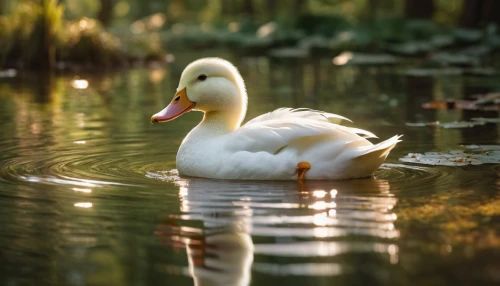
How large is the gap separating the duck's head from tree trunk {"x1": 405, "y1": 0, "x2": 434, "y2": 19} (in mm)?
26742

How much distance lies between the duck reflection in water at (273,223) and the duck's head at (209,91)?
75 centimetres

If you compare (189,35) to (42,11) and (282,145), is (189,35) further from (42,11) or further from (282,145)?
(282,145)

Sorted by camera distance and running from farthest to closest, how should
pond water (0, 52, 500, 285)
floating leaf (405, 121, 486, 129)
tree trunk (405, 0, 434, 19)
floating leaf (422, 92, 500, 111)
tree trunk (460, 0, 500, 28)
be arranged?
tree trunk (405, 0, 434, 19), tree trunk (460, 0, 500, 28), floating leaf (422, 92, 500, 111), floating leaf (405, 121, 486, 129), pond water (0, 52, 500, 285)

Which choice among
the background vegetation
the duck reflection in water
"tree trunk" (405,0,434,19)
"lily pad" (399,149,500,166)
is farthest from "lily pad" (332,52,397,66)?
the duck reflection in water

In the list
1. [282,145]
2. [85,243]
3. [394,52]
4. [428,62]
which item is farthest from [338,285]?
[394,52]

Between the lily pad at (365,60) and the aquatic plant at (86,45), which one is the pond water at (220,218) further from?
the lily pad at (365,60)

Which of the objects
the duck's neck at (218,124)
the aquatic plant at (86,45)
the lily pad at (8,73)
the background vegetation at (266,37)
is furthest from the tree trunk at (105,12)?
the duck's neck at (218,124)

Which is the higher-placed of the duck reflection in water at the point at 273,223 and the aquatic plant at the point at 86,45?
the aquatic plant at the point at 86,45

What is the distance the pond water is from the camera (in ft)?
15.2

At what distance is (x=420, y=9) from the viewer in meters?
34.0

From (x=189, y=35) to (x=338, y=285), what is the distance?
127 feet

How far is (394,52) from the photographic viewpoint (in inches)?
1125

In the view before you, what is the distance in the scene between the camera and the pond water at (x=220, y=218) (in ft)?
15.2

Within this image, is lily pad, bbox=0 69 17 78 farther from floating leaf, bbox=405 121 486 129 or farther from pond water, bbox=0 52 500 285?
floating leaf, bbox=405 121 486 129
